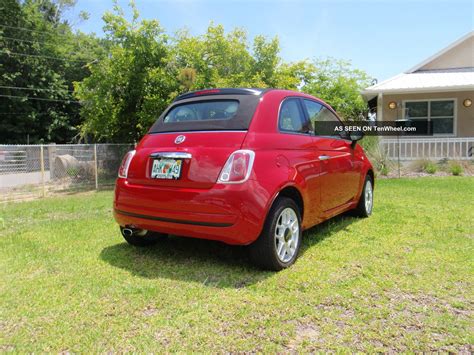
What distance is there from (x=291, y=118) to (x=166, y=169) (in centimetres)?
144

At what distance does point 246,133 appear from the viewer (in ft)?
11.1

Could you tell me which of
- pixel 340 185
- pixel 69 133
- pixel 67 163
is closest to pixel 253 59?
pixel 67 163

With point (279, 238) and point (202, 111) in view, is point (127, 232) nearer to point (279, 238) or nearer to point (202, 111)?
point (202, 111)

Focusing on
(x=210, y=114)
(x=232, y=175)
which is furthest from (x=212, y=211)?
(x=210, y=114)

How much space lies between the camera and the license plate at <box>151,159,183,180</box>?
3412 mm

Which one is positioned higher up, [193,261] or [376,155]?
[376,155]

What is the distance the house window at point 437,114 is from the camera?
14203 millimetres

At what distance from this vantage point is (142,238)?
13.9 feet

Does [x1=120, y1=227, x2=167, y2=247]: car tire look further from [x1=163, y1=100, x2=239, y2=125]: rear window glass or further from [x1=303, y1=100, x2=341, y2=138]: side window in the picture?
[x1=303, y1=100, x2=341, y2=138]: side window

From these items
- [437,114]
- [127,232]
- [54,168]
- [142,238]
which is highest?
[437,114]

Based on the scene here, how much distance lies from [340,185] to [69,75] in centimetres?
3001

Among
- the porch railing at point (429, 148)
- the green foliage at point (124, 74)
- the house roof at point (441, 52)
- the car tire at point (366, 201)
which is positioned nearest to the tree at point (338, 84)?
the green foliage at point (124, 74)

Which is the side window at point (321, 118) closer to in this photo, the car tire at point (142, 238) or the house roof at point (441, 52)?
the car tire at point (142, 238)

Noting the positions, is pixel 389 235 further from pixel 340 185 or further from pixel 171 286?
pixel 171 286
